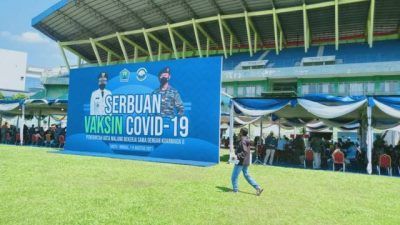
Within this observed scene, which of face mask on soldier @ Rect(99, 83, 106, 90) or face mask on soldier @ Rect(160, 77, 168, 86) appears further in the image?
face mask on soldier @ Rect(99, 83, 106, 90)

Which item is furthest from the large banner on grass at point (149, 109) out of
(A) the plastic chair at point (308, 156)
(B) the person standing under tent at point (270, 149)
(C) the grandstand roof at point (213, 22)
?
(C) the grandstand roof at point (213, 22)

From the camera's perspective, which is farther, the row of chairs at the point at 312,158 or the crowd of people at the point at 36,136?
the crowd of people at the point at 36,136

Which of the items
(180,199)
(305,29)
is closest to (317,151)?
(180,199)

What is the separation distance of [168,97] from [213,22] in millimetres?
25444

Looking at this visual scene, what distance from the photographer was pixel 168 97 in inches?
615

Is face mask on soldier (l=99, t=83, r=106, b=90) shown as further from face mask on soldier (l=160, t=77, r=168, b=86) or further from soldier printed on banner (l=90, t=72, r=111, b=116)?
face mask on soldier (l=160, t=77, r=168, b=86)

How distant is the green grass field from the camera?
580 cm

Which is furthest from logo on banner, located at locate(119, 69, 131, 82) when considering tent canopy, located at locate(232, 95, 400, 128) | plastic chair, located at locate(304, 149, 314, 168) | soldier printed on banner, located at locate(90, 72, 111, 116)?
plastic chair, located at locate(304, 149, 314, 168)

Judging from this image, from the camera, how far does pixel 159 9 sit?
125ft

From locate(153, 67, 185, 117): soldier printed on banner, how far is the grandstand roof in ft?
70.0

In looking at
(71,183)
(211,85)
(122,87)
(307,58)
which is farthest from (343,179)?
(307,58)

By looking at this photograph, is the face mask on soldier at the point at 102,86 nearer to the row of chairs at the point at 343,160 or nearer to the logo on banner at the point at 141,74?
the logo on banner at the point at 141,74

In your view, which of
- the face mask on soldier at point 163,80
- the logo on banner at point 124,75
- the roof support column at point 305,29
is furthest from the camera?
the roof support column at point 305,29

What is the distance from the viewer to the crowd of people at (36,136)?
23.3 m
